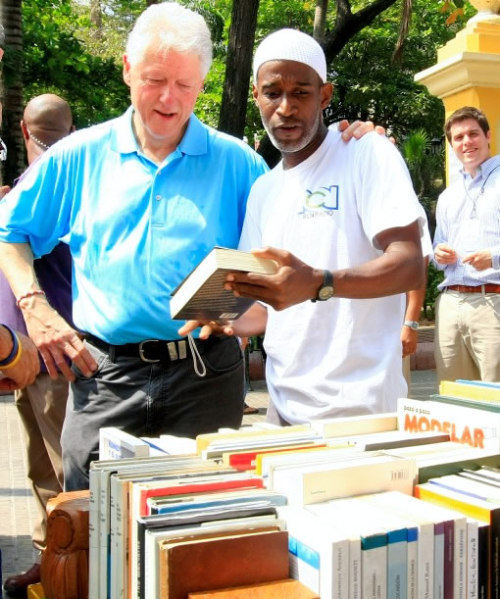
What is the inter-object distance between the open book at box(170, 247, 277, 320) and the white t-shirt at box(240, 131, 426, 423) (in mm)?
226

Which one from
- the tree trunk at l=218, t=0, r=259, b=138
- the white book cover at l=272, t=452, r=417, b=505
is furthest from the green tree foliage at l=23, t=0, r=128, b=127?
the white book cover at l=272, t=452, r=417, b=505

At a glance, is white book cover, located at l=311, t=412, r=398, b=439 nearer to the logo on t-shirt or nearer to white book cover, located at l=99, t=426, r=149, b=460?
white book cover, located at l=99, t=426, r=149, b=460

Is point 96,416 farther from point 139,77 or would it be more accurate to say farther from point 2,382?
Result: point 139,77

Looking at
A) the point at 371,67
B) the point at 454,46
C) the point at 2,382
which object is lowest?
the point at 2,382

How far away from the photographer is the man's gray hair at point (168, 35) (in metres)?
2.82

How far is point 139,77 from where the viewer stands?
9.36ft

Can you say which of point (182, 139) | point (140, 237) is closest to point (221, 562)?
point (140, 237)

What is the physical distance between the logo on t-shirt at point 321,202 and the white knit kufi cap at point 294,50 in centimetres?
39

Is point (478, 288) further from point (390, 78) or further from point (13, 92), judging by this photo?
point (390, 78)

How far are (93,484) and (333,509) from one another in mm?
542

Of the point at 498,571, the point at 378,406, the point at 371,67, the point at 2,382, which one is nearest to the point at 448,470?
the point at 498,571

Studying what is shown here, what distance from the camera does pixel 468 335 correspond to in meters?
5.28

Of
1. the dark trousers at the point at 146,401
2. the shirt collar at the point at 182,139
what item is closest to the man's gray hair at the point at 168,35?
the shirt collar at the point at 182,139

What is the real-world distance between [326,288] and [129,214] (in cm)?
91
